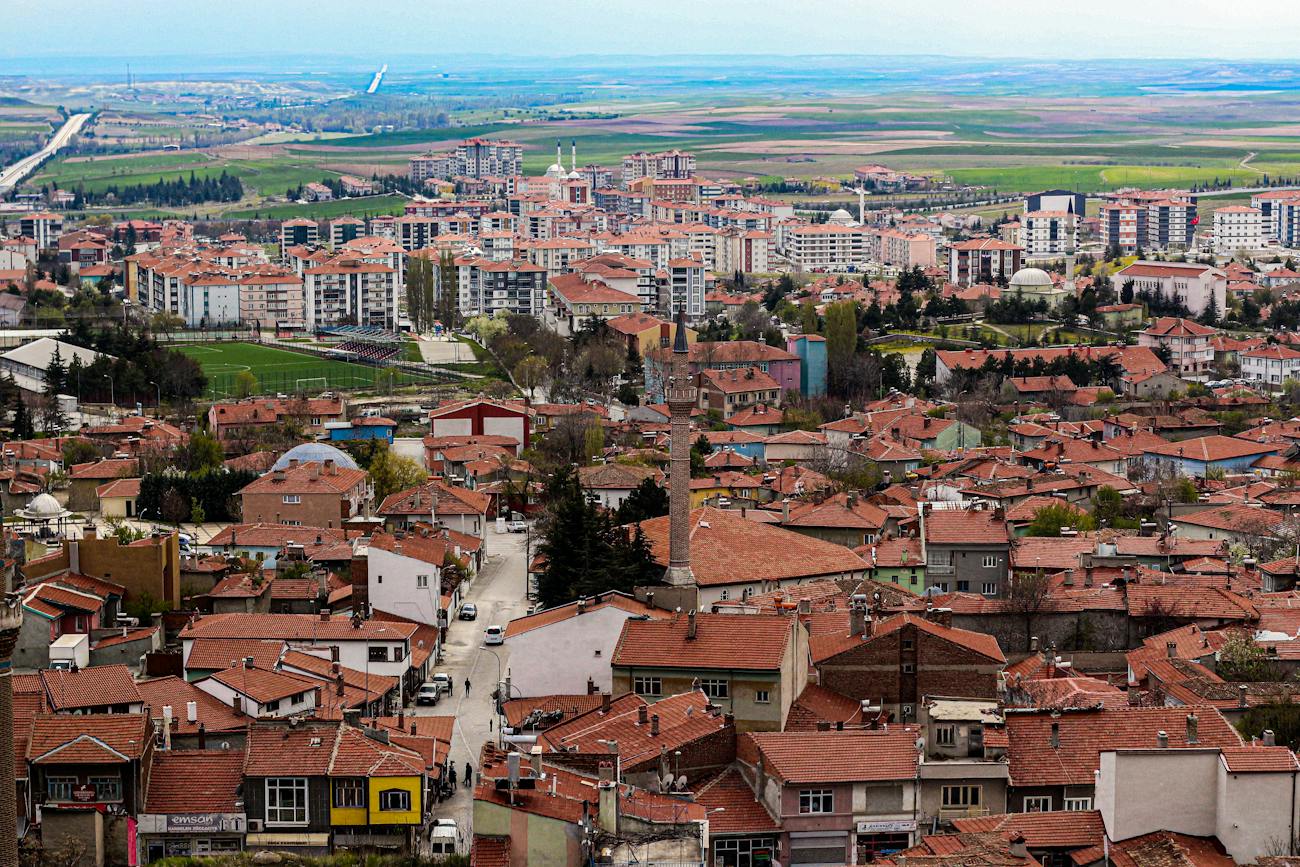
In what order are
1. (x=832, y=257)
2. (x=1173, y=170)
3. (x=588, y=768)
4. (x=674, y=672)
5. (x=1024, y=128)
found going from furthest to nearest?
(x=1024, y=128) < (x=1173, y=170) < (x=832, y=257) < (x=674, y=672) < (x=588, y=768)

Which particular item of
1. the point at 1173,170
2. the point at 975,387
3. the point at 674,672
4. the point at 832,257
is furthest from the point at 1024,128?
the point at 674,672

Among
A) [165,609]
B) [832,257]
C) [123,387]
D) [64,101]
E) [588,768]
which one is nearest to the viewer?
[588,768]

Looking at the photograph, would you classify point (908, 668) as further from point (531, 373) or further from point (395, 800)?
point (531, 373)

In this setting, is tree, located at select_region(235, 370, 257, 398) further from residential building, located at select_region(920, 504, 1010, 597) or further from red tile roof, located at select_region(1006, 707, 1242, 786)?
red tile roof, located at select_region(1006, 707, 1242, 786)

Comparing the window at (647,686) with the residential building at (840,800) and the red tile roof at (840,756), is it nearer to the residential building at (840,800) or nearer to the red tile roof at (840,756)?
the red tile roof at (840,756)

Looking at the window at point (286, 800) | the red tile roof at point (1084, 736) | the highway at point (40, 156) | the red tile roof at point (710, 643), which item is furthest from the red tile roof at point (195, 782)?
the highway at point (40, 156)

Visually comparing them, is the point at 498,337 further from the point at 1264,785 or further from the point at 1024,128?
the point at 1024,128
